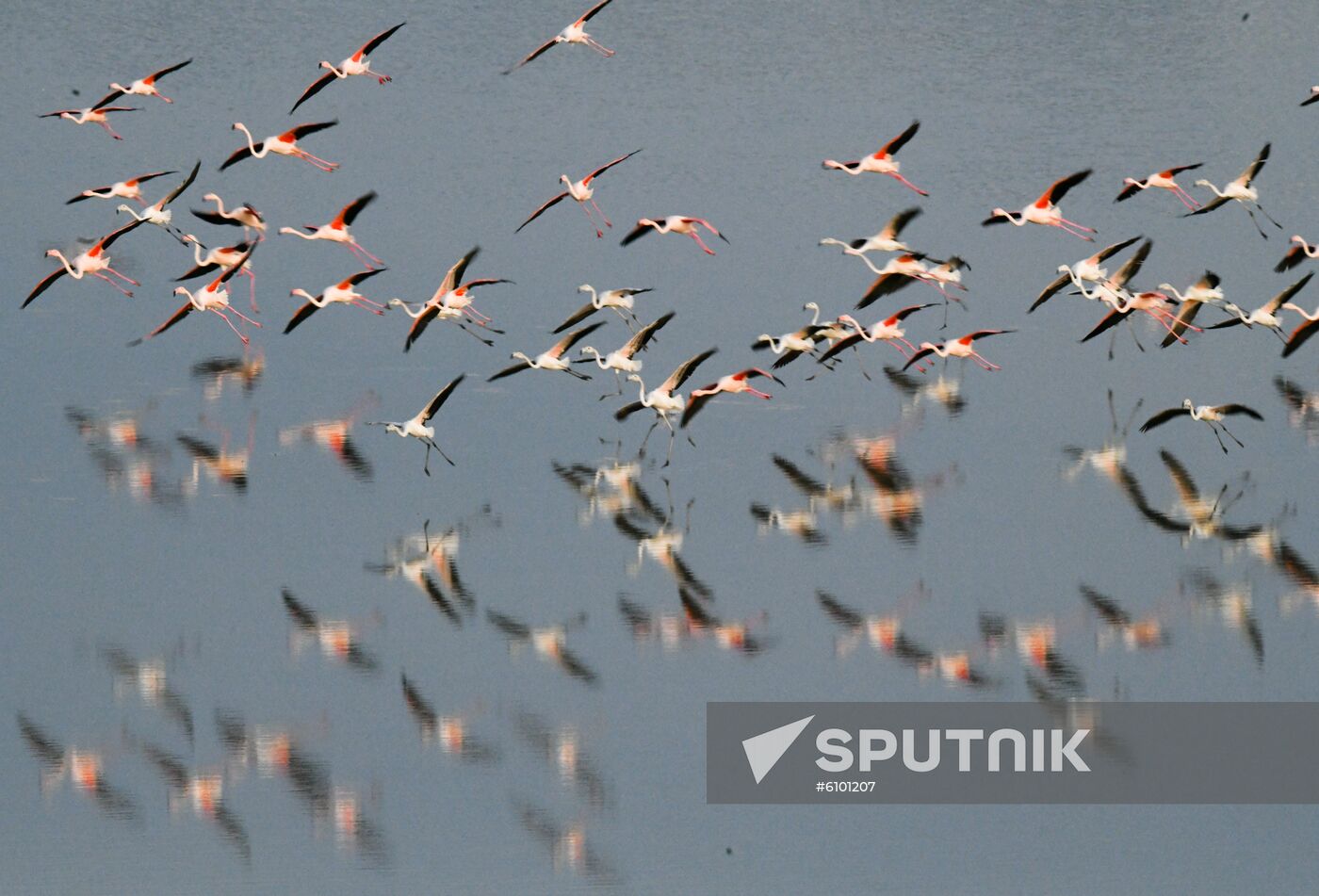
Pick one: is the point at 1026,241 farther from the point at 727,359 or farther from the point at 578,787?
the point at 578,787

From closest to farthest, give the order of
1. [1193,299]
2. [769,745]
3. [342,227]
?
1. [769,745]
2. [1193,299]
3. [342,227]

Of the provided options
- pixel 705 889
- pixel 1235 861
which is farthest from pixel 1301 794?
pixel 705 889

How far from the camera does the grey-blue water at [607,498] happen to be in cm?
1644

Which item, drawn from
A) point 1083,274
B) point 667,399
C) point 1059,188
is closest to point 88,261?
point 667,399

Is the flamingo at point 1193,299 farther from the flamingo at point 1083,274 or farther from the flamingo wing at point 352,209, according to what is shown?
the flamingo wing at point 352,209

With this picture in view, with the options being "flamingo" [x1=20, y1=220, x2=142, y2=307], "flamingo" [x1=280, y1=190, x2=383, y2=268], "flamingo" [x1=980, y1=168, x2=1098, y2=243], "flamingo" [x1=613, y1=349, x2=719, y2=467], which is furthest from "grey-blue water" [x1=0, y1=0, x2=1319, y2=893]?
"flamingo" [x1=980, y1=168, x2=1098, y2=243]

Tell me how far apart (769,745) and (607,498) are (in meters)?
5.33

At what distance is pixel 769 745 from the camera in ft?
57.7

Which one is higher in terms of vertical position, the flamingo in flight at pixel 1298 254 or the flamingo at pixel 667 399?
the flamingo in flight at pixel 1298 254

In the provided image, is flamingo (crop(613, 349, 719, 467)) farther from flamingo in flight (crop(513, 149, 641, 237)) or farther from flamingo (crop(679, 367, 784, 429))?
flamingo in flight (crop(513, 149, 641, 237))

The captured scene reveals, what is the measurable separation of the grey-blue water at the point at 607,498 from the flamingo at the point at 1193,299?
1.72ft

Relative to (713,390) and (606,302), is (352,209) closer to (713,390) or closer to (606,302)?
(606,302)

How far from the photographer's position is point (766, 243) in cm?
3158

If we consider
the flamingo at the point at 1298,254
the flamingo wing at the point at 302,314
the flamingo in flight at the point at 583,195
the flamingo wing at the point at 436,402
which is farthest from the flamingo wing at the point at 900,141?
the flamingo wing at the point at 302,314
